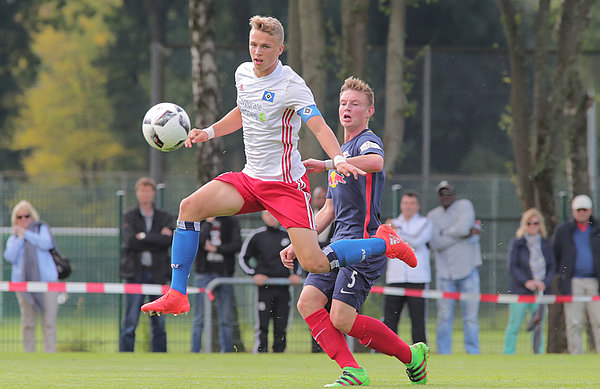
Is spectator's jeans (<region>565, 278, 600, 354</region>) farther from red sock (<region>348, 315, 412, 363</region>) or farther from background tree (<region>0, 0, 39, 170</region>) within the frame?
background tree (<region>0, 0, 39, 170</region>)

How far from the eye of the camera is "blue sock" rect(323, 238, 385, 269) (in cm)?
716

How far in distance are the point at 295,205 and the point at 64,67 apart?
41.8 meters

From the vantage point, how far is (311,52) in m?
14.2

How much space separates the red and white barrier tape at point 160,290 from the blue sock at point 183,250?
4.00m

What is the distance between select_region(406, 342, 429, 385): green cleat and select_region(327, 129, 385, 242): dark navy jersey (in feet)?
2.98

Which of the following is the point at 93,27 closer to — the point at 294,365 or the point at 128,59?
the point at 128,59

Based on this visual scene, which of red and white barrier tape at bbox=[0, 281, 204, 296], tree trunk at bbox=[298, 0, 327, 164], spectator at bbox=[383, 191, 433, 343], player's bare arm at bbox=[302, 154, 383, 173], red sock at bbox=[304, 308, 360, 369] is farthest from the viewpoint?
tree trunk at bbox=[298, 0, 327, 164]

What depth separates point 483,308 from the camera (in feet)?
48.0

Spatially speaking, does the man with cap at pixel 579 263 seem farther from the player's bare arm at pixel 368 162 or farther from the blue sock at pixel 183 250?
the blue sock at pixel 183 250

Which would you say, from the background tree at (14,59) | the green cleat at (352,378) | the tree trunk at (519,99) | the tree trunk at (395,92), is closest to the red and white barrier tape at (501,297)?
the tree trunk at (519,99)

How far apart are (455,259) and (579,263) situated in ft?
5.10

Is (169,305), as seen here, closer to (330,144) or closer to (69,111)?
(330,144)

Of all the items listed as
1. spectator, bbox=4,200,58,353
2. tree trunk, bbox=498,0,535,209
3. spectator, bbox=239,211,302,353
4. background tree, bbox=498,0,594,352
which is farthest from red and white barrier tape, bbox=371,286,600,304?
spectator, bbox=4,200,58,353

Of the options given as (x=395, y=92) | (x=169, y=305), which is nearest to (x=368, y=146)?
(x=169, y=305)
